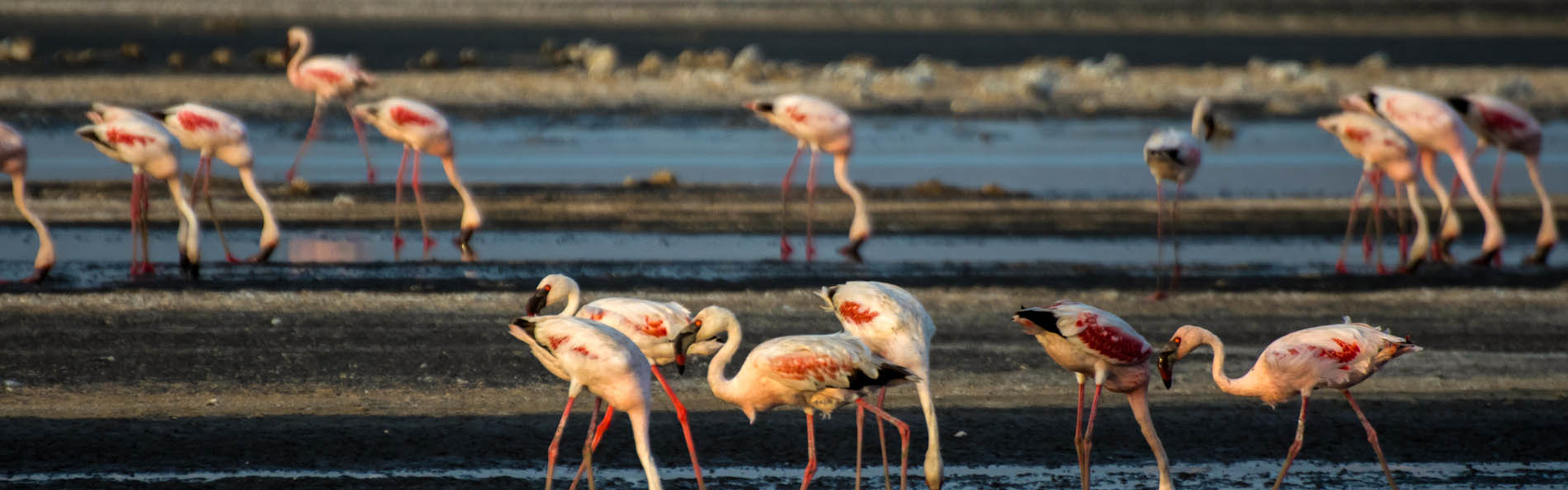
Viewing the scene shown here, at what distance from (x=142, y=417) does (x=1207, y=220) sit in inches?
402

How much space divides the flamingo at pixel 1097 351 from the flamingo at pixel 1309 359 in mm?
153

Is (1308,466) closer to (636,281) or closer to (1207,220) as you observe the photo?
(636,281)

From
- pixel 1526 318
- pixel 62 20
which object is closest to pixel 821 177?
pixel 1526 318

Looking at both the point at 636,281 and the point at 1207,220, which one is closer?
the point at 636,281

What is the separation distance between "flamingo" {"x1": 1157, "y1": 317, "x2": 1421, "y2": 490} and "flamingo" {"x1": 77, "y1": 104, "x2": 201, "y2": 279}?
6735 mm

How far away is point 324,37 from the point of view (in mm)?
51344

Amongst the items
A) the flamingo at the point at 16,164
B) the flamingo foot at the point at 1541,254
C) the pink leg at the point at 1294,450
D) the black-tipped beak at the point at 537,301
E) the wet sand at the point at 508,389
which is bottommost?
the flamingo foot at the point at 1541,254

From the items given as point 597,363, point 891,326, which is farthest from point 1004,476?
point 597,363

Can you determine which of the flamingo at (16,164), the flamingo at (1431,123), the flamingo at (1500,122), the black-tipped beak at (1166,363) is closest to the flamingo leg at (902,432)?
the black-tipped beak at (1166,363)

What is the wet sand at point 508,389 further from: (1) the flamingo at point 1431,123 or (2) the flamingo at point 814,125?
(2) the flamingo at point 814,125

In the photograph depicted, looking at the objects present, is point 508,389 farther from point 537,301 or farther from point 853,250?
point 853,250

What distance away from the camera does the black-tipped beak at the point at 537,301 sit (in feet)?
23.8

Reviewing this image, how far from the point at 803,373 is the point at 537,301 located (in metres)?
1.26

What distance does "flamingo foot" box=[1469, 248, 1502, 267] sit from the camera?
13242 mm
